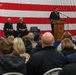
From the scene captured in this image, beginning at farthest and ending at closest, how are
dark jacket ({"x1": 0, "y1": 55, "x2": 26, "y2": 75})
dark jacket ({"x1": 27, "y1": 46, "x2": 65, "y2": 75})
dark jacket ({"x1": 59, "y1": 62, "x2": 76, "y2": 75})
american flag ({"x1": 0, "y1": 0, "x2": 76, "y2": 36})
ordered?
american flag ({"x1": 0, "y1": 0, "x2": 76, "y2": 36}), dark jacket ({"x1": 27, "y1": 46, "x2": 65, "y2": 75}), dark jacket ({"x1": 0, "y1": 55, "x2": 26, "y2": 75}), dark jacket ({"x1": 59, "y1": 62, "x2": 76, "y2": 75})

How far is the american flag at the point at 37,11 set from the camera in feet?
38.1

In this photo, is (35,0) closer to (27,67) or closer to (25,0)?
(25,0)

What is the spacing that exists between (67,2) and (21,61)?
1038cm

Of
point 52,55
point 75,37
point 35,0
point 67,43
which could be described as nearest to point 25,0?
point 35,0

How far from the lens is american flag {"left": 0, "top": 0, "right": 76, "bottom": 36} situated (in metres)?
11.6

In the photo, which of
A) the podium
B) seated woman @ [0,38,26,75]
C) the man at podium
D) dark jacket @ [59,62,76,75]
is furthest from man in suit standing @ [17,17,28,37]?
dark jacket @ [59,62,76,75]

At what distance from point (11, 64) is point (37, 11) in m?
9.81

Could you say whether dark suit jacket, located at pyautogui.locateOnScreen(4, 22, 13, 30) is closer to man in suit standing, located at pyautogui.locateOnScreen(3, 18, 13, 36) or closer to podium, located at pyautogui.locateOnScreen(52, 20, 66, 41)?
man in suit standing, located at pyautogui.locateOnScreen(3, 18, 13, 36)

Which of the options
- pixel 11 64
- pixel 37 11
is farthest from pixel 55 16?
pixel 11 64

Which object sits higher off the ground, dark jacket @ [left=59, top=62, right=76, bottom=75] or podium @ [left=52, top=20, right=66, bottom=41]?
dark jacket @ [left=59, top=62, right=76, bottom=75]

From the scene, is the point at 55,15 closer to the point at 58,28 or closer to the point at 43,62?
the point at 58,28

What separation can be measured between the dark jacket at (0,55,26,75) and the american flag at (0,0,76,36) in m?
8.67

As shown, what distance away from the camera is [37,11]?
12.4 meters

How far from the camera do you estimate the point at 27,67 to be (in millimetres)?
3102
